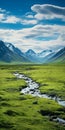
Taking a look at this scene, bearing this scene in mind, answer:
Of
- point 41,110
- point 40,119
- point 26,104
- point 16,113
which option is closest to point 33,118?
point 40,119

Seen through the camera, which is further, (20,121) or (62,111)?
(62,111)

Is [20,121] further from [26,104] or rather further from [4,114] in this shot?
[26,104]

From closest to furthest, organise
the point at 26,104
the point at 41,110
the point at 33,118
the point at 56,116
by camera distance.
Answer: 1. the point at 33,118
2. the point at 56,116
3. the point at 41,110
4. the point at 26,104

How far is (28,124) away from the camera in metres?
67.4

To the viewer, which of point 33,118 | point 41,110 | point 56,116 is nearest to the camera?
point 33,118

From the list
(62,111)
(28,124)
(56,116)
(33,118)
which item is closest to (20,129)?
(28,124)

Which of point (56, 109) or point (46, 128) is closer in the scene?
point (46, 128)

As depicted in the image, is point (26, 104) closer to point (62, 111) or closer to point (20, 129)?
point (62, 111)

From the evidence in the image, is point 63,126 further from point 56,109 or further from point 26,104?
point 26,104

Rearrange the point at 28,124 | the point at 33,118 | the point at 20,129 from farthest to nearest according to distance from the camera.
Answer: the point at 33,118 < the point at 28,124 < the point at 20,129

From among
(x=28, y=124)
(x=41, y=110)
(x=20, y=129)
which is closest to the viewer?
(x=20, y=129)

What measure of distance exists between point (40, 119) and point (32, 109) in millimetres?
11943

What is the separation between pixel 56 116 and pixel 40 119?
8.30 m

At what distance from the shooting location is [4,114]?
74375 mm
